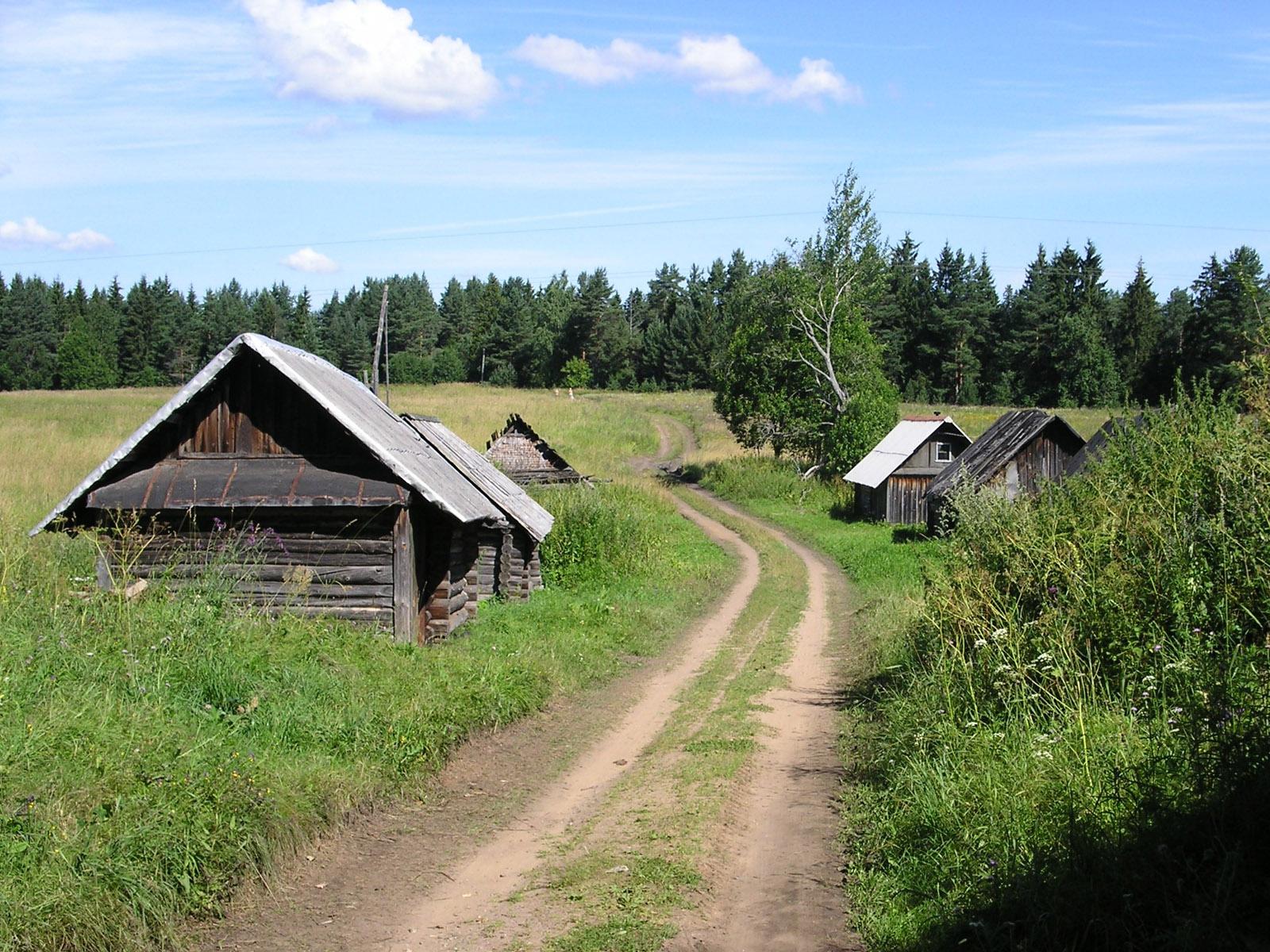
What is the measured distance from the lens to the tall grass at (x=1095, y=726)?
5.48 m

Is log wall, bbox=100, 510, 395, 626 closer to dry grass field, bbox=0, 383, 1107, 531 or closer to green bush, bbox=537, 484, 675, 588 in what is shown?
dry grass field, bbox=0, 383, 1107, 531

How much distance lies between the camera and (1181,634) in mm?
7359

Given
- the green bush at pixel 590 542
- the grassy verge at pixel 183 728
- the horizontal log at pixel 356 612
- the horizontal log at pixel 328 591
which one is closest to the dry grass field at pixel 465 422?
the horizontal log at pixel 328 591

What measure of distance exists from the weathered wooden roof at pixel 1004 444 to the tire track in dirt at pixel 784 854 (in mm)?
22937

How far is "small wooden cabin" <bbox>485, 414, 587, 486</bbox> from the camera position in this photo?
31.6 m

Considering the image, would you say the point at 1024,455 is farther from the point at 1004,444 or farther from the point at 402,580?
the point at 402,580

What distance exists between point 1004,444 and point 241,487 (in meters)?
27.5

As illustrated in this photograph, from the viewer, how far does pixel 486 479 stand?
19.7 metres

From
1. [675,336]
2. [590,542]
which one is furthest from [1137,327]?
[590,542]

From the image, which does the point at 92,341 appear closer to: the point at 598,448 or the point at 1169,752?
the point at 598,448

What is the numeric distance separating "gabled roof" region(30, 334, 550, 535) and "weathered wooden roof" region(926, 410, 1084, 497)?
2221cm

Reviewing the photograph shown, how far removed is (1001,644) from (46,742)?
7.54 meters

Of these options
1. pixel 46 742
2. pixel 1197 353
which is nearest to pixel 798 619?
pixel 46 742

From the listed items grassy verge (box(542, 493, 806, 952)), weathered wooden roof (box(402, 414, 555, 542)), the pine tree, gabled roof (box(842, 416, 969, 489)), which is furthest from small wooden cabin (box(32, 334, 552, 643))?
the pine tree
